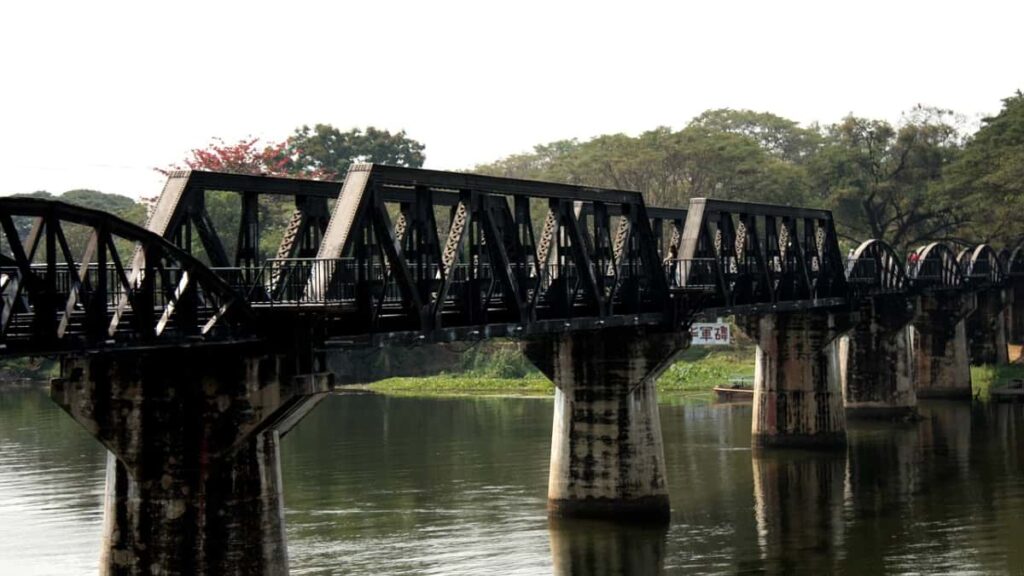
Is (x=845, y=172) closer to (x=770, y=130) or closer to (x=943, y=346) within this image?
(x=943, y=346)

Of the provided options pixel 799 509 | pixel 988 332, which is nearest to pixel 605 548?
pixel 799 509

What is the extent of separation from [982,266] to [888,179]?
19915mm

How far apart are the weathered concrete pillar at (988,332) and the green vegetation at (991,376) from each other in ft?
3.48

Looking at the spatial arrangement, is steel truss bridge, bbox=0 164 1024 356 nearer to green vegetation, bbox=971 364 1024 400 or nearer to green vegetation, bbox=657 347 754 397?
green vegetation, bbox=971 364 1024 400

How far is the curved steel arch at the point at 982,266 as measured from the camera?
3979 inches

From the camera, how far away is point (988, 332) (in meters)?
106

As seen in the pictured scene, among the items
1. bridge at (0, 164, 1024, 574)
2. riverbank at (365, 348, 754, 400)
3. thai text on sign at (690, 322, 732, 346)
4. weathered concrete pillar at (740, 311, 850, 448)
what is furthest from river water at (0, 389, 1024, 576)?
thai text on sign at (690, 322, 732, 346)

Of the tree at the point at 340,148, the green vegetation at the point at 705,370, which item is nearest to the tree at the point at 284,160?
the tree at the point at 340,148

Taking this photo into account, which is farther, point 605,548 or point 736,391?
point 736,391

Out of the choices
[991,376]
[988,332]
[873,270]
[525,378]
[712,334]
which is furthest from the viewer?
[712,334]

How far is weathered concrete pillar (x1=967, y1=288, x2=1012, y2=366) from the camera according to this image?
349 feet

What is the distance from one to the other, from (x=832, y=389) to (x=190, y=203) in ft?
136

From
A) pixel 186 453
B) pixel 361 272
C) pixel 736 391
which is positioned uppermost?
pixel 361 272

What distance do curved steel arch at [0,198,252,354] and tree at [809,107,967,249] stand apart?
3872 inches
